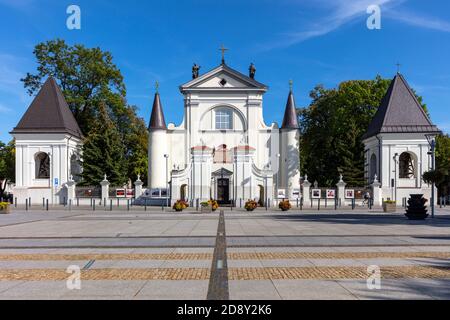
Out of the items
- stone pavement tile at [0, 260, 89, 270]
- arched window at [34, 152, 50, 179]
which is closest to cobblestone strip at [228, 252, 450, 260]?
stone pavement tile at [0, 260, 89, 270]

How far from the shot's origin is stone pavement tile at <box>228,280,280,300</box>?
7.48 metres

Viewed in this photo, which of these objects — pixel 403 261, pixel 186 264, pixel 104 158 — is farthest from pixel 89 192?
pixel 403 261

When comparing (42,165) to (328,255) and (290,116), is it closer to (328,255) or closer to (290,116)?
(290,116)

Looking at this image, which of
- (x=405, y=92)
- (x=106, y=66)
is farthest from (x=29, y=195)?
(x=405, y=92)

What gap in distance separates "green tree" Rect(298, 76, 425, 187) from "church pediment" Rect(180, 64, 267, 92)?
1145 cm

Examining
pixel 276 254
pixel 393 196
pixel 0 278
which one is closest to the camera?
pixel 0 278

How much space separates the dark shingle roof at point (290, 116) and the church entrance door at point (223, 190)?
34.9 feet

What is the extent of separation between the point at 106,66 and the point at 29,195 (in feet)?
63.2

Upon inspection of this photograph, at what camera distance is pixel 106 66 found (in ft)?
198

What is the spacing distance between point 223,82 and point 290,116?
879cm

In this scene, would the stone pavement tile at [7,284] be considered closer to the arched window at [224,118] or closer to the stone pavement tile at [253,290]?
the stone pavement tile at [253,290]

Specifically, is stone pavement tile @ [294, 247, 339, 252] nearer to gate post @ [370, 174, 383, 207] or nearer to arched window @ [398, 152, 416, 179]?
gate post @ [370, 174, 383, 207]
